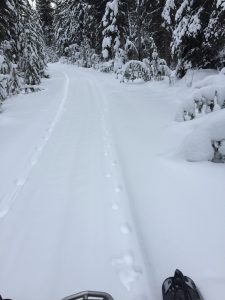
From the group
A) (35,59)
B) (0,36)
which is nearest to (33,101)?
(0,36)

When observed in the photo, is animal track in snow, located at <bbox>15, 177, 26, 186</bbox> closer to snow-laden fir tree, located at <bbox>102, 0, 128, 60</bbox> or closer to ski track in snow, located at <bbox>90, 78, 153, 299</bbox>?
ski track in snow, located at <bbox>90, 78, 153, 299</bbox>

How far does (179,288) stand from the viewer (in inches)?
90.4

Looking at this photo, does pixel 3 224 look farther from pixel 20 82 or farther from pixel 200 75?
pixel 20 82

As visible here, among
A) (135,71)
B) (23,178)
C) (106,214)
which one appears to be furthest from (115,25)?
(106,214)

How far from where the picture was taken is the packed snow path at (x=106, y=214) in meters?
2.66

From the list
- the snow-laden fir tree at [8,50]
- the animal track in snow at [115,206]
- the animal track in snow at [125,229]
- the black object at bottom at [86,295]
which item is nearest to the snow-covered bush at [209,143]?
the animal track in snow at [115,206]

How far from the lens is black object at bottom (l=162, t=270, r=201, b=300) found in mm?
2248

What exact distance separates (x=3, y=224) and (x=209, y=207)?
247cm

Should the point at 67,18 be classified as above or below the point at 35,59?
above

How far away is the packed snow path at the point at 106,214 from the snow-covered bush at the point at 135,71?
9589mm

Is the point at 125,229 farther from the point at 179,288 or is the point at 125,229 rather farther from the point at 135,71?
the point at 135,71

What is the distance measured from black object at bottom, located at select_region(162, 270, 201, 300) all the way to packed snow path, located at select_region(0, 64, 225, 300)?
132 mm

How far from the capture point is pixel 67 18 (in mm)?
36469

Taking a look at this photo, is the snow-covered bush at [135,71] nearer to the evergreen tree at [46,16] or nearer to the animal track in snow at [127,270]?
the animal track in snow at [127,270]
